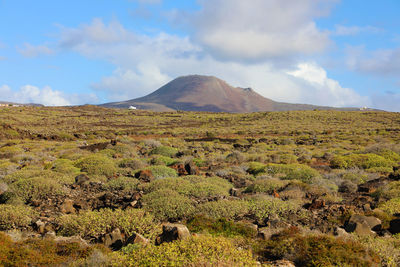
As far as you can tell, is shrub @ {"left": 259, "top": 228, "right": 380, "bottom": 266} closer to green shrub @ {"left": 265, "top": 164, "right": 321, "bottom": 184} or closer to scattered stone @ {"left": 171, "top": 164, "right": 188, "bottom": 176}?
green shrub @ {"left": 265, "top": 164, "right": 321, "bottom": 184}

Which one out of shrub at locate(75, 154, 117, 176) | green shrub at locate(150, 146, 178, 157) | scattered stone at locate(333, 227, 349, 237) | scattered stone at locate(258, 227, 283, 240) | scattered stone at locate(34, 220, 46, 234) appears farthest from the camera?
green shrub at locate(150, 146, 178, 157)

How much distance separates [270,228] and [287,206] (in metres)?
1.57

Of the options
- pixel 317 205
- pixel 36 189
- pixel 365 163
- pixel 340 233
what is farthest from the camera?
pixel 365 163

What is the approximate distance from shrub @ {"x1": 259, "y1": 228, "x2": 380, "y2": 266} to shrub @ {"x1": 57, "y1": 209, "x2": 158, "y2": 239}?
231 centimetres

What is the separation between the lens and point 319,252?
4754mm

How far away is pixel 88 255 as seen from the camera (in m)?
4.84

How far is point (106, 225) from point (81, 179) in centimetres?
562

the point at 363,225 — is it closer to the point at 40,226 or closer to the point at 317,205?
the point at 317,205

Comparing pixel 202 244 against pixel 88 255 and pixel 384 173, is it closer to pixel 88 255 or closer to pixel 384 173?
pixel 88 255

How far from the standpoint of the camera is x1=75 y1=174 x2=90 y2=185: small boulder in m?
11.3

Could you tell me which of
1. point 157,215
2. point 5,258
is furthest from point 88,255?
point 157,215

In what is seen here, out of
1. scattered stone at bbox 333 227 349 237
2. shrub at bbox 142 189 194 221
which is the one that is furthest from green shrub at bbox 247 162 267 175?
scattered stone at bbox 333 227 349 237

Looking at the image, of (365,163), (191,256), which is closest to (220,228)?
(191,256)

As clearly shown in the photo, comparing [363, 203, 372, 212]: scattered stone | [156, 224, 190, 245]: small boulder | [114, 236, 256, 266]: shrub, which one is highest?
[114, 236, 256, 266]: shrub
